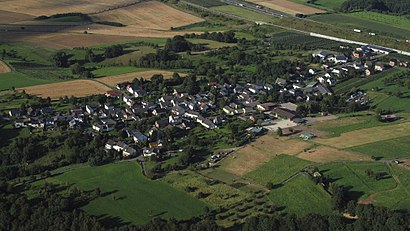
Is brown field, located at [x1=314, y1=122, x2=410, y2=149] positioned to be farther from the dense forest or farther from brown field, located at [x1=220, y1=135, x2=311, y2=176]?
the dense forest

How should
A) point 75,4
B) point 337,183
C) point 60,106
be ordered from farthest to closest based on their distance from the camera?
point 75,4
point 60,106
point 337,183

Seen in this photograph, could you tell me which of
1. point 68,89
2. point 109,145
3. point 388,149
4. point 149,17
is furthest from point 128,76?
point 149,17

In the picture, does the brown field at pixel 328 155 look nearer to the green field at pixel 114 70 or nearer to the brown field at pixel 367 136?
the brown field at pixel 367 136

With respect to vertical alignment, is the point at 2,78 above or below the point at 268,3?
below

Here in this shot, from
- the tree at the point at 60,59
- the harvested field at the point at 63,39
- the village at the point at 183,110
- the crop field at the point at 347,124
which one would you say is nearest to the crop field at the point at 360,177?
the crop field at the point at 347,124

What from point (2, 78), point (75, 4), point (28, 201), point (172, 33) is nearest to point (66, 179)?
point (28, 201)

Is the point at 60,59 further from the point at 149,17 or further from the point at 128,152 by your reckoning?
the point at 128,152

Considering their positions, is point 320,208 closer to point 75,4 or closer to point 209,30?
point 209,30
